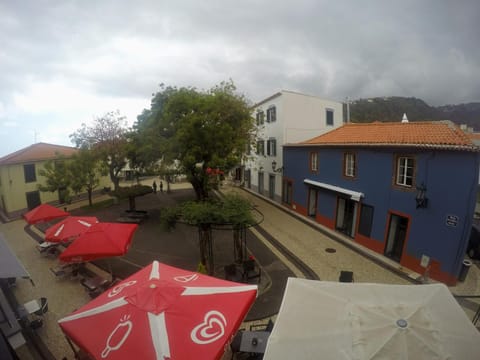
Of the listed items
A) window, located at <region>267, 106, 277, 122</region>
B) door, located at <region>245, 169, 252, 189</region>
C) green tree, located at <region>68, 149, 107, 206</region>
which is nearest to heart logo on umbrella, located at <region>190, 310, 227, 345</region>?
green tree, located at <region>68, 149, 107, 206</region>

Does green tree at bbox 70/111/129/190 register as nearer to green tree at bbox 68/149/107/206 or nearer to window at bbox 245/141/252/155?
green tree at bbox 68/149/107/206

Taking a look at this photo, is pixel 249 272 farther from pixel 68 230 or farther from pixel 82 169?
pixel 82 169

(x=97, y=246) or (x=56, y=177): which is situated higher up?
(x=56, y=177)

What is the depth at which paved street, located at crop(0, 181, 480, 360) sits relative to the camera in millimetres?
8531

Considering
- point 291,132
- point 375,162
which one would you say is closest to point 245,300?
point 375,162

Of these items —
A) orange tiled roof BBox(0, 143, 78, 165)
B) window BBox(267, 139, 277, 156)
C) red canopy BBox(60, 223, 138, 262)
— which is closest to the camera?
red canopy BBox(60, 223, 138, 262)

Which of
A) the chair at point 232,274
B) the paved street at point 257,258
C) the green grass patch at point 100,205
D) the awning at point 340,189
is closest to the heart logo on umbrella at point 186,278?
the paved street at point 257,258

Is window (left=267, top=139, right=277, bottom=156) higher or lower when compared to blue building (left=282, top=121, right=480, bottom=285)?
higher

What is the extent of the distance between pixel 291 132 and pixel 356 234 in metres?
11.3

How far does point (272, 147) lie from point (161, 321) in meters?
20.7

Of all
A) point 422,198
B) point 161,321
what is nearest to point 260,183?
point 422,198

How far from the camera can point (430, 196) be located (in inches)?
390

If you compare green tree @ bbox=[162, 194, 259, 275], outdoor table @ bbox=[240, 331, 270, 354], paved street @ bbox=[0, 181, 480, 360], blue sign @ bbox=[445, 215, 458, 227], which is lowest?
paved street @ bbox=[0, 181, 480, 360]

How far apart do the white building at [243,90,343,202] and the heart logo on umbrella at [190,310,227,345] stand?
16.5 meters
